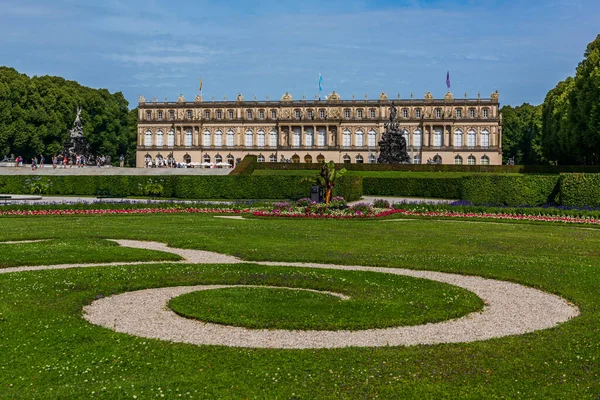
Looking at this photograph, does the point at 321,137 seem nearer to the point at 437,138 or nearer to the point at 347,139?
the point at 347,139

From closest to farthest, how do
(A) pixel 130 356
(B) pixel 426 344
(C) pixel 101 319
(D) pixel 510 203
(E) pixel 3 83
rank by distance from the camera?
(A) pixel 130 356 → (B) pixel 426 344 → (C) pixel 101 319 → (D) pixel 510 203 → (E) pixel 3 83

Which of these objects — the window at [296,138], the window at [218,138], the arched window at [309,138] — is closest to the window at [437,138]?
the arched window at [309,138]

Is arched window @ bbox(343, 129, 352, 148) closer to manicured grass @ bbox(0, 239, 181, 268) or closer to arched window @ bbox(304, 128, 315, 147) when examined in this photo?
arched window @ bbox(304, 128, 315, 147)

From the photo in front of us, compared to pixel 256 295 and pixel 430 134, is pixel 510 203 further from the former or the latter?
pixel 430 134

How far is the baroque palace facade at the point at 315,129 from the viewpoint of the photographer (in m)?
105

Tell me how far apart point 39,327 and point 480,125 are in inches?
4028

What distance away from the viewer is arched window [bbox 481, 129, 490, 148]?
10444cm

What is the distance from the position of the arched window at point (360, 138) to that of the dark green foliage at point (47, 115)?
3833cm

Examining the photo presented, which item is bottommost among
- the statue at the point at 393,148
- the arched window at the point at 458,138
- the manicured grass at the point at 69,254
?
the manicured grass at the point at 69,254

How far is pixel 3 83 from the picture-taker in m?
76.9

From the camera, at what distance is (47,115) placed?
267ft

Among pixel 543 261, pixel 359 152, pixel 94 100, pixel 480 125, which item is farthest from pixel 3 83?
pixel 543 261

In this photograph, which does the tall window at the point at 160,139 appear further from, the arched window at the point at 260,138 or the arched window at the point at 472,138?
the arched window at the point at 472,138

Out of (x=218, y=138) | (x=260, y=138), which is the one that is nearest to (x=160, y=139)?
(x=218, y=138)
